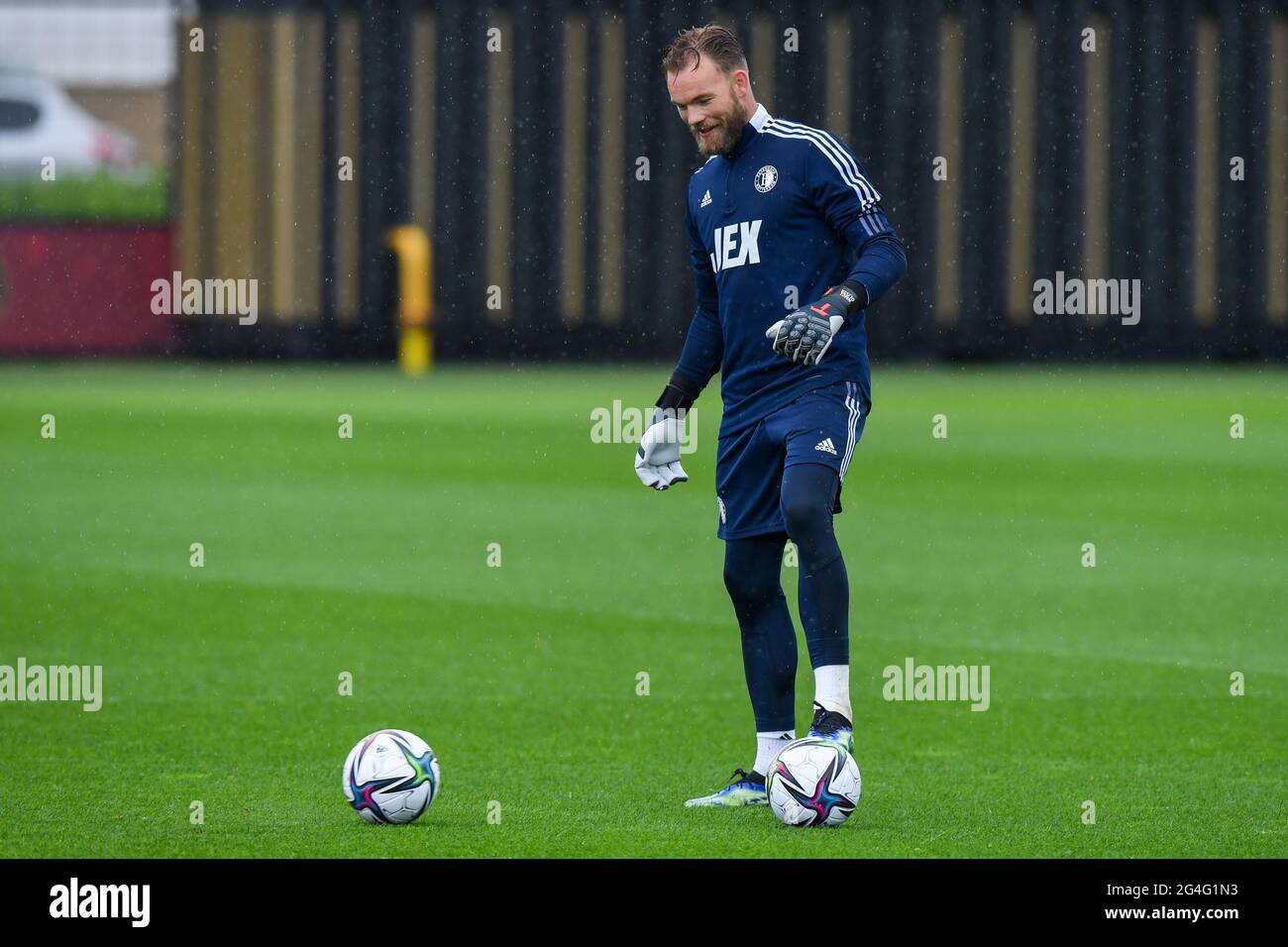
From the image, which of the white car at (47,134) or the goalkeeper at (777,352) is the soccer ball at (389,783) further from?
the white car at (47,134)

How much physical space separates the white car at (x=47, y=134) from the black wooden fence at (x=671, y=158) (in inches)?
117

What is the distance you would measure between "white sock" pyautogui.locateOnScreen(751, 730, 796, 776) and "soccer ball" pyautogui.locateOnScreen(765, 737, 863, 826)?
1.77 ft

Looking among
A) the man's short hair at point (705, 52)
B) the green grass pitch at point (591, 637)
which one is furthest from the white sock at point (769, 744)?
the man's short hair at point (705, 52)

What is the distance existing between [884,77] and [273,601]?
81.9 feet

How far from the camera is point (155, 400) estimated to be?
25844 mm

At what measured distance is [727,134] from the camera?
278 inches

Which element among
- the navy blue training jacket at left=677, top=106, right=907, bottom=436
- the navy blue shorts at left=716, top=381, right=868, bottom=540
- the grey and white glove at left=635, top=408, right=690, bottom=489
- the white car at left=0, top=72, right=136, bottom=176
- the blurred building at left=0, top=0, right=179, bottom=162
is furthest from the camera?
the white car at left=0, top=72, right=136, bottom=176

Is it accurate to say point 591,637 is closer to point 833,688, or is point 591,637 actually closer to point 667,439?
point 667,439

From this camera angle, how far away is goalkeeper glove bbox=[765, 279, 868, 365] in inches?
258

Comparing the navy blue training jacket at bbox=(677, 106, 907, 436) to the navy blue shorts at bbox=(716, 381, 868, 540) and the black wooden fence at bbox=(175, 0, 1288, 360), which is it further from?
the black wooden fence at bbox=(175, 0, 1288, 360)

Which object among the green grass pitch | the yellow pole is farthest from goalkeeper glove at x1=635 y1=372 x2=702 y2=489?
the yellow pole

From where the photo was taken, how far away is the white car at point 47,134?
120 ft
